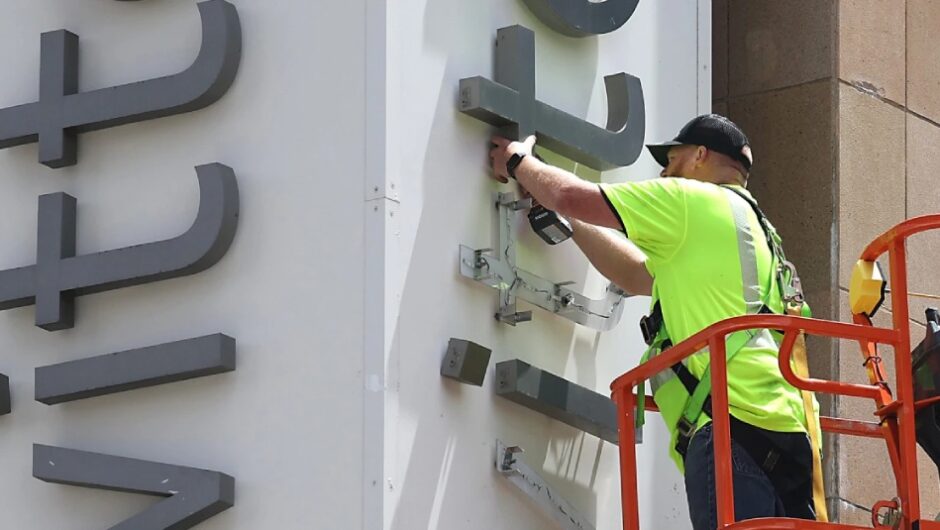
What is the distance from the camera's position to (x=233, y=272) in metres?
7.34

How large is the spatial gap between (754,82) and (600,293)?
243 centimetres

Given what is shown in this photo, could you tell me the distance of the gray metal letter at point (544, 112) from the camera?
7492 mm

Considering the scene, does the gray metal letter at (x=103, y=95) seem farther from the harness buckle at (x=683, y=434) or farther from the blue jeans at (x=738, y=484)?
the blue jeans at (x=738, y=484)

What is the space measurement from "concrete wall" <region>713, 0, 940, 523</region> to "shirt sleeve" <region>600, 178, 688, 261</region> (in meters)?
2.54

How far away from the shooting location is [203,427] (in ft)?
23.8

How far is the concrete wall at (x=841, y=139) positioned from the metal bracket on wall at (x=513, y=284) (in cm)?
197

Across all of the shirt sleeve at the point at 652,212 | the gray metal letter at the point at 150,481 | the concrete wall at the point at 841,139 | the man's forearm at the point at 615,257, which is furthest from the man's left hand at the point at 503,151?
the concrete wall at the point at 841,139

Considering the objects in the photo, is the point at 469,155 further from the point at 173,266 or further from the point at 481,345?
the point at 173,266

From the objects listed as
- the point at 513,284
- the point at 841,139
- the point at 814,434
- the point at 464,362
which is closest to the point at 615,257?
the point at 513,284

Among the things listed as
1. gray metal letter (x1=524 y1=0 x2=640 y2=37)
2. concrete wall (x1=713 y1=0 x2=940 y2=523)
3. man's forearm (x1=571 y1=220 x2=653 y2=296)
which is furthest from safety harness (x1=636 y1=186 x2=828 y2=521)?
concrete wall (x1=713 y1=0 x2=940 y2=523)

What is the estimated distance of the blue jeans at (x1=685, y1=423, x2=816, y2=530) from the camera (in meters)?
6.54

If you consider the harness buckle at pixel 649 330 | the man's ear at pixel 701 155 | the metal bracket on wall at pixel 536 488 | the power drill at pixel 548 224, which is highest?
the man's ear at pixel 701 155

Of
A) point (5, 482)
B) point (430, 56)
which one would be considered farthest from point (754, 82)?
point (5, 482)

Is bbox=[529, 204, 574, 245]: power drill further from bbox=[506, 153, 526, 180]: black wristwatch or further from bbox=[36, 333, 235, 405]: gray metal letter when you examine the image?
bbox=[36, 333, 235, 405]: gray metal letter
